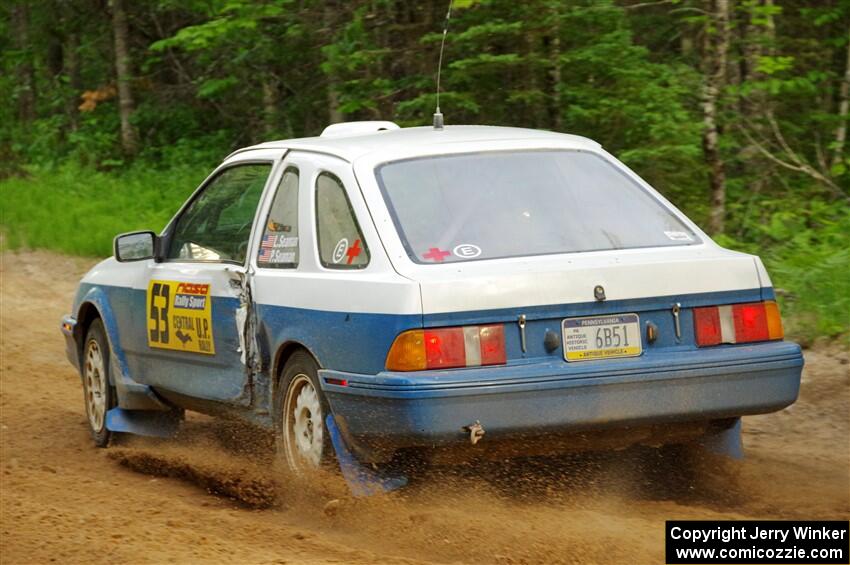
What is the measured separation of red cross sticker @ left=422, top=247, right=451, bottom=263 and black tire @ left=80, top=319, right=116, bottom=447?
10.1ft

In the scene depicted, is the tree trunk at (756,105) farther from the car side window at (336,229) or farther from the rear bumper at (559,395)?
the rear bumper at (559,395)

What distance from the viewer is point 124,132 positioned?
23.9 meters

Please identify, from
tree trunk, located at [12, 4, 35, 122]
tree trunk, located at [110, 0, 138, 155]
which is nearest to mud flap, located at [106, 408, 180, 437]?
tree trunk, located at [110, 0, 138, 155]

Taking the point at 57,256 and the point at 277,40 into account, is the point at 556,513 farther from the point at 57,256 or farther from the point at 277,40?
the point at 277,40

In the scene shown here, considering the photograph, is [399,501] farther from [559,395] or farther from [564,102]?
[564,102]

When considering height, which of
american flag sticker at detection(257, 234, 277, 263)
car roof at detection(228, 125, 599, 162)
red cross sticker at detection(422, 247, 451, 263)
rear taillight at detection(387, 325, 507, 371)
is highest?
car roof at detection(228, 125, 599, 162)

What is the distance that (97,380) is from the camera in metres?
8.11

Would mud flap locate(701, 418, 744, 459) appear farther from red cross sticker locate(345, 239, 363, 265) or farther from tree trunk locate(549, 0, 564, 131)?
tree trunk locate(549, 0, 564, 131)

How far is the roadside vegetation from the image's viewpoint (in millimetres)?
11914

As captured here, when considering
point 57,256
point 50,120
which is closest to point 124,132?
point 50,120

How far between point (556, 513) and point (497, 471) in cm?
49

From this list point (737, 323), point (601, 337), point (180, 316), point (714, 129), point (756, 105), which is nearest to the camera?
point (601, 337)

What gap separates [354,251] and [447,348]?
709mm

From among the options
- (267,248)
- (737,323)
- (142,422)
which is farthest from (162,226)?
(737,323)
